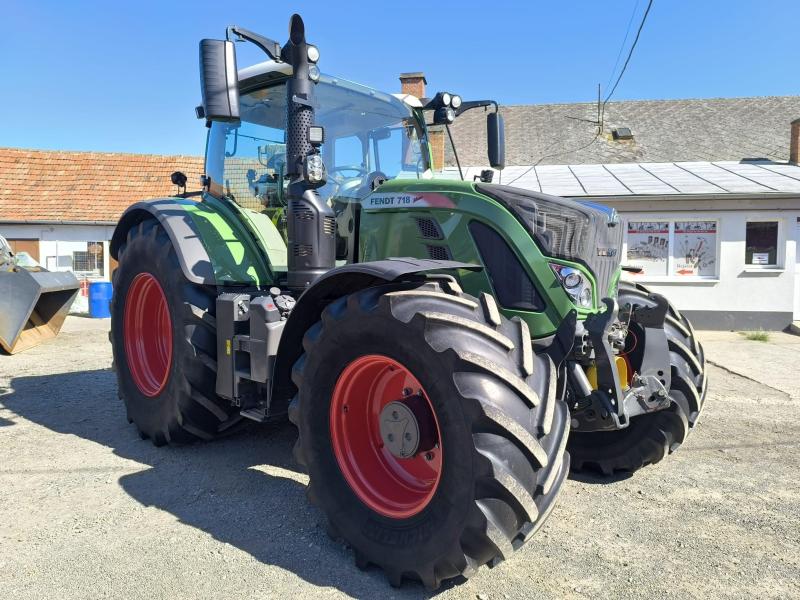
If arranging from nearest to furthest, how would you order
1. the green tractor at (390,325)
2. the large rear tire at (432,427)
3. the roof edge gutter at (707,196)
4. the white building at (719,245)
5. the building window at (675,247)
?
the large rear tire at (432,427)
the green tractor at (390,325)
the roof edge gutter at (707,196)
the white building at (719,245)
the building window at (675,247)

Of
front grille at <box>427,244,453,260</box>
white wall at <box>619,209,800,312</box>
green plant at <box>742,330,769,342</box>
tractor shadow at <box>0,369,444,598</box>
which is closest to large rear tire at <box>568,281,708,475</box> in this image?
front grille at <box>427,244,453,260</box>

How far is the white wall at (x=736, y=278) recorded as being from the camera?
1227cm

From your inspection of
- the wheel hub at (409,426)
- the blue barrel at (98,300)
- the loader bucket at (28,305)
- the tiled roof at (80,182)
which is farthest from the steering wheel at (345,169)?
the tiled roof at (80,182)

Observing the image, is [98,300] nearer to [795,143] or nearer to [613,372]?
[613,372]

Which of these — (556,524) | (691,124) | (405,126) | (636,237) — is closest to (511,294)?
(556,524)

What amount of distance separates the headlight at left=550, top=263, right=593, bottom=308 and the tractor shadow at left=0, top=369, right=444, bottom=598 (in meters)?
1.56

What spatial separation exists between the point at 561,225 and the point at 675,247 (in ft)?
34.9

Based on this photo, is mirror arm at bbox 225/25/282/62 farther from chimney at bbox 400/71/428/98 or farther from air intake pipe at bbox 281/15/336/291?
chimney at bbox 400/71/428/98

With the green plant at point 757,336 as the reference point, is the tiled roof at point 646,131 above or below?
above

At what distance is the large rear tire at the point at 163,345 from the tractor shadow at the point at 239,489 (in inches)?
9.4

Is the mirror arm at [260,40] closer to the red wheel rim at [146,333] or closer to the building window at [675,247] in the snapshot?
the red wheel rim at [146,333]

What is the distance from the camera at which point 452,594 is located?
256 centimetres

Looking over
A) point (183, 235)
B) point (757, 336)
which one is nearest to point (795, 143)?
point (757, 336)

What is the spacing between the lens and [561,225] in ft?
10.4
